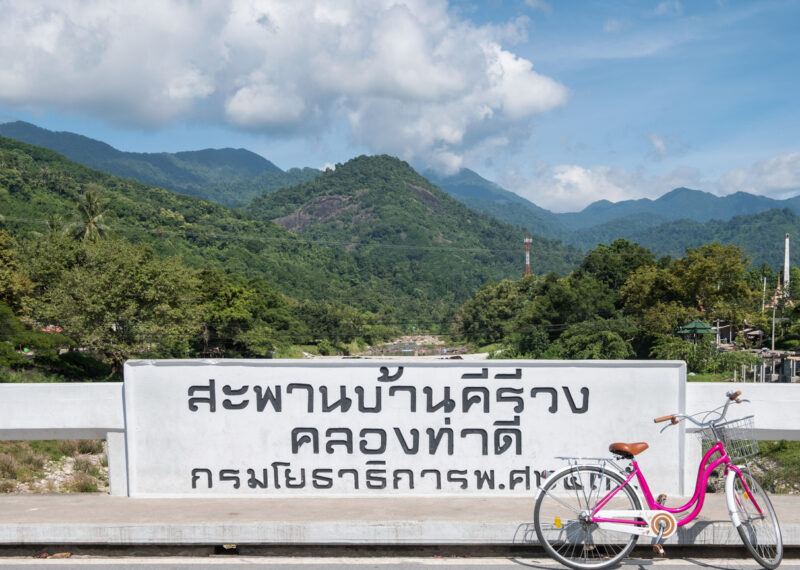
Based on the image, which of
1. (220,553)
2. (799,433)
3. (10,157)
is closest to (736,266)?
(799,433)

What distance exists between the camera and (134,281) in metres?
38.3

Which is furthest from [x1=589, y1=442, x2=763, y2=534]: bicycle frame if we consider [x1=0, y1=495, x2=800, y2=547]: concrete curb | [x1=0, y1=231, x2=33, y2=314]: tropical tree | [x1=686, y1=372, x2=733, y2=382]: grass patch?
[x1=0, y1=231, x2=33, y2=314]: tropical tree

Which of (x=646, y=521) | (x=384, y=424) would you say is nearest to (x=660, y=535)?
(x=646, y=521)

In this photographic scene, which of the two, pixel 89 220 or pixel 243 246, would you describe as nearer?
pixel 89 220

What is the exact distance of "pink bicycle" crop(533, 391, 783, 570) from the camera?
511 cm

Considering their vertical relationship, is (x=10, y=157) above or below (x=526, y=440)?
above

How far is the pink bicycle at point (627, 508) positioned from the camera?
5.11 meters

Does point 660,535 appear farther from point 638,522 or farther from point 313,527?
point 313,527

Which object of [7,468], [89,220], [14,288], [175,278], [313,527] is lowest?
[7,468]

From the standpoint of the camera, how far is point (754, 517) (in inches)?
202

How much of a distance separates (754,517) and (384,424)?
310 cm

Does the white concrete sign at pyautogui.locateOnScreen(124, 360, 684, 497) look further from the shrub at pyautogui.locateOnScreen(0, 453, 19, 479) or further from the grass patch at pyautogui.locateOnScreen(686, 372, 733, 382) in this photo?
the grass patch at pyautogui.locateOnScreen(686, 372, 733, 382)

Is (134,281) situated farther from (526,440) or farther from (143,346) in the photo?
(526,440)

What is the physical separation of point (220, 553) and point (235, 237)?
12041 centimetres
